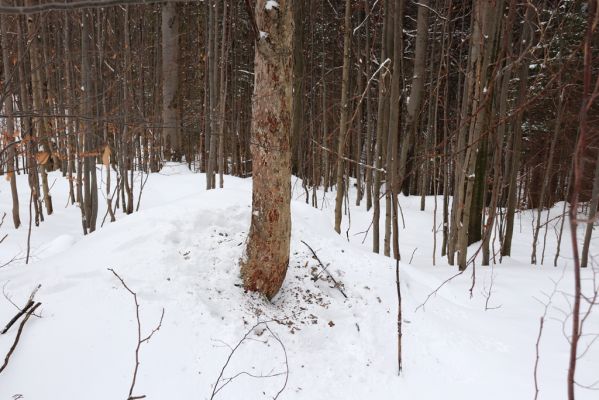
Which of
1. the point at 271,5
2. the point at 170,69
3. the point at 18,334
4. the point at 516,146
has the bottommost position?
the point at 18,334

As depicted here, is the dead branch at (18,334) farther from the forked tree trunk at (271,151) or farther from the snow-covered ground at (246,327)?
the forked tree trunk at (271,151)

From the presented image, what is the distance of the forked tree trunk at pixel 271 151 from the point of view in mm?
2676

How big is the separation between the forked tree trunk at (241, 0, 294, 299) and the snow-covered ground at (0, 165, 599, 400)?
259mm

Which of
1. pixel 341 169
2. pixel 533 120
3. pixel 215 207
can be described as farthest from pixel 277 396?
pixel 533 120

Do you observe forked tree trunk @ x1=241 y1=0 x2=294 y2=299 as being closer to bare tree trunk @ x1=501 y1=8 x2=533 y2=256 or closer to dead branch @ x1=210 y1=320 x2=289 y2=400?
dead branch @ x1=210 y1=320 x2=289 y2=400

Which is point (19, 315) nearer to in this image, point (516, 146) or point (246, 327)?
point (246, 327)

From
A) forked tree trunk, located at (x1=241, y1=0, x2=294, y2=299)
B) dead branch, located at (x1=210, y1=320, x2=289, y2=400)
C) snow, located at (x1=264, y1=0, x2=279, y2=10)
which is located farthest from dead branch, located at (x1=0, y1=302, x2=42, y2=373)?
snow, located at (x1=264, y1=0, x2=279, y2=10)

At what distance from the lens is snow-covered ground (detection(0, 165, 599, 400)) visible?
2.32 metres

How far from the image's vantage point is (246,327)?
2814 mm

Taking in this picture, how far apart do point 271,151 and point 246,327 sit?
1351 mm

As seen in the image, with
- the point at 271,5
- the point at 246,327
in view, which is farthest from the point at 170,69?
the point at 246,327

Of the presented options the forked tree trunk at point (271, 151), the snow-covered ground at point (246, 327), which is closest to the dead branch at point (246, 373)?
the snow-covered ground at point (246, 327)

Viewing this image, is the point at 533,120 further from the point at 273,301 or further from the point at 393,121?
the point at 273,301

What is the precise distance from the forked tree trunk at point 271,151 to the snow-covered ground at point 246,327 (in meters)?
0.26
